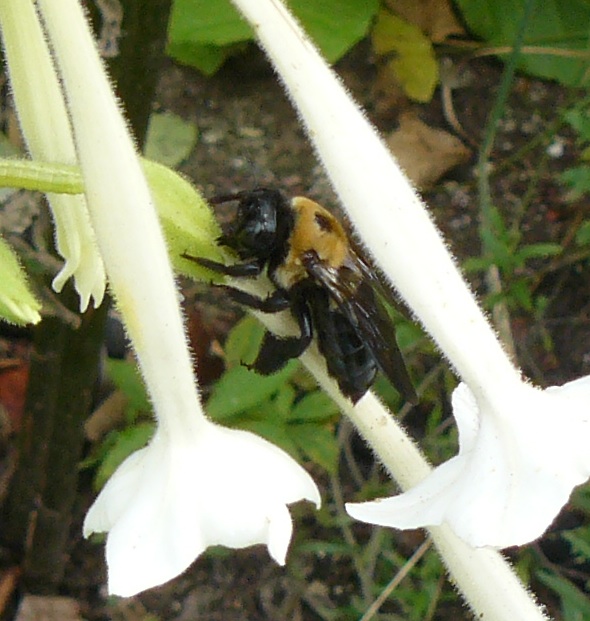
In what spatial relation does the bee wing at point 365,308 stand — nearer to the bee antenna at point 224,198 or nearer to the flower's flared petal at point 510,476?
the bee antenna at point 224,198

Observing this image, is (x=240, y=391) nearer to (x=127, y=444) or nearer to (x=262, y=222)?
(x=127, y=444)

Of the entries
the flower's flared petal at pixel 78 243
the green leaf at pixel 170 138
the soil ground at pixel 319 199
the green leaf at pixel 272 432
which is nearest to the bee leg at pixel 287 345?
the flower's flared petal at pixel 78 243

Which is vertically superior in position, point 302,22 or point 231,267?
point 231,267

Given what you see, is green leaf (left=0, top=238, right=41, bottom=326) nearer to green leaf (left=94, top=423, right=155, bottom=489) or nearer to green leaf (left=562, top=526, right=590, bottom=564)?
green leaf (left=94, top=423, right=155, bottom=489)

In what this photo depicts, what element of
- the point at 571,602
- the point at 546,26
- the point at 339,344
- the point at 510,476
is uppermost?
the point at 510,476

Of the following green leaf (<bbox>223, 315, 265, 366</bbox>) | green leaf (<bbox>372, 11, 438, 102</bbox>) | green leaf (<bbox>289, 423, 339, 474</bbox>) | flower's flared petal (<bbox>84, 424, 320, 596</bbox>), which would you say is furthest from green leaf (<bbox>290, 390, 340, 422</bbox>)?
green leaf (<bbox>372, 11, 438, 102</bbox>)

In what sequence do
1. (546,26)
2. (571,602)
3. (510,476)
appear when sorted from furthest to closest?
(546,26) < (571,602) < (510,476)

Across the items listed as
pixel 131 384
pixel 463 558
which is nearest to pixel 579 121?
pixel 131 384
